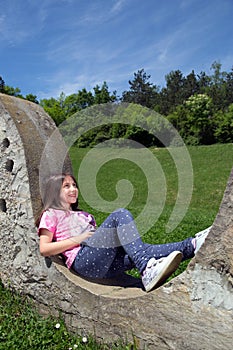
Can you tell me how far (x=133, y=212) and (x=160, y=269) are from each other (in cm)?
678

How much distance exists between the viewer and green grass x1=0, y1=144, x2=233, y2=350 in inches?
106

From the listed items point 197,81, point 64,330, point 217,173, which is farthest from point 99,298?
point 197,81

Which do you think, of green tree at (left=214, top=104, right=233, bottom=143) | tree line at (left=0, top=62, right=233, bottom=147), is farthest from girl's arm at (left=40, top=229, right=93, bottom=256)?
green tree at (left=214, top=104, right=233, bottom=143)

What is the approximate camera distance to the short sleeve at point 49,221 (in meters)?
2.82

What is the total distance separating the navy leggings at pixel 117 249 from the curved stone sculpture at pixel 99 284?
10 cm

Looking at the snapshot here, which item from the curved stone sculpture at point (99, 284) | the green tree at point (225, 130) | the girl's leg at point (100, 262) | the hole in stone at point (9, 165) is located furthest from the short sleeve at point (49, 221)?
the green tree at point (225, 130)

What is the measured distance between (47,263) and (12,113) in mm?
1172

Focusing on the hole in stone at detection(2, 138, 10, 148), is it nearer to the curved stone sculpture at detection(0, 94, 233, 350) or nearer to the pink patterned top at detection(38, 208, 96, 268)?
the curved stone sculpture at detection(0, 94, 233, 350)

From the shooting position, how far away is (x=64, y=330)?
2734 mm

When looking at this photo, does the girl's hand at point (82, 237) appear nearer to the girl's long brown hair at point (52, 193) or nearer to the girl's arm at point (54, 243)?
the girl's arm at point (54, 243)

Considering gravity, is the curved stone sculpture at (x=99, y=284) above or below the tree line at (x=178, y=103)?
below

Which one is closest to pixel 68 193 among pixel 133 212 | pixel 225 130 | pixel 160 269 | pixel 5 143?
pixel 5 143

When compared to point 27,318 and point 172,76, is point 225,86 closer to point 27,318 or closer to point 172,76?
point 172,76

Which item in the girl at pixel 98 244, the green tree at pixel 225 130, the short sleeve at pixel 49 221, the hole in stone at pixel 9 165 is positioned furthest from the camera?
the green tree at pixel 225 130
